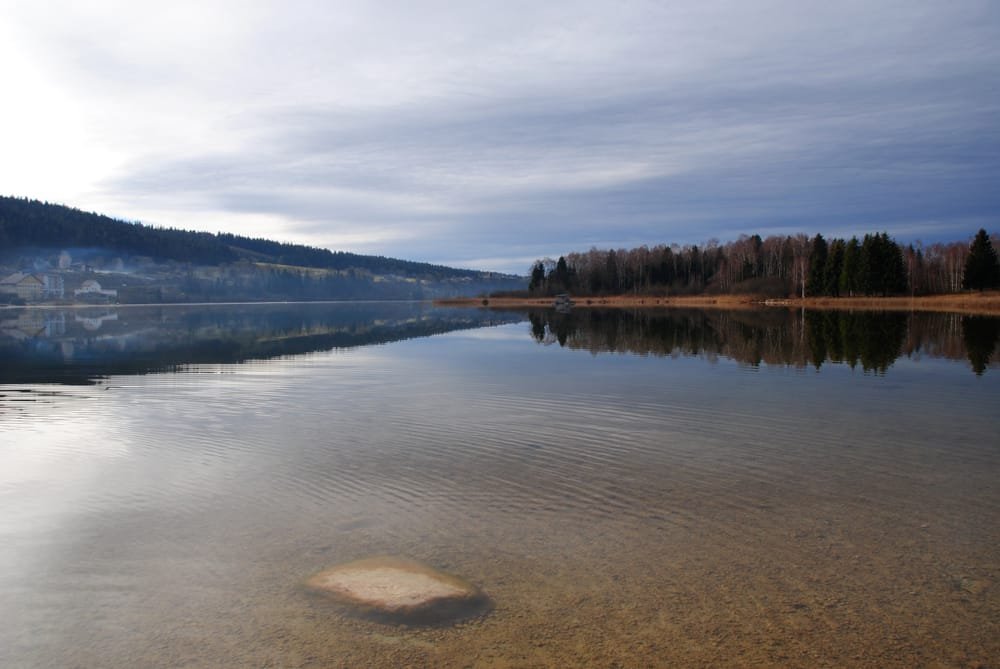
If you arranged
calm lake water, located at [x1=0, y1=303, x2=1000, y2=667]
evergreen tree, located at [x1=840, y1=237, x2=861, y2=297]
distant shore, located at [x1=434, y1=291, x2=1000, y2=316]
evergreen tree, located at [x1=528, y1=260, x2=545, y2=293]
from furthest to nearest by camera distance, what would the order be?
evergreen tree, located at [x1=528, y1=260, x2=545, y2=293], evergreen tree, located at [x1=840, y1=237, x2=861, y2=297], distant shore, located at [x1=434, y1=291, x2=1000, y2=316], calm lake water, located at [x1=0, y1=303, x2=1000, y2=667]

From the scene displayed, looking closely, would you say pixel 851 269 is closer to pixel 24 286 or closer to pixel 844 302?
pixel 844 302

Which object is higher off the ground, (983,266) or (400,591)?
(983,266)

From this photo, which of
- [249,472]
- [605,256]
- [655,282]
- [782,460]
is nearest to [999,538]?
[782,460]

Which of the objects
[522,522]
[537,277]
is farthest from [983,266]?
[537,277]

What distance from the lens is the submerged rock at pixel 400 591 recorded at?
20.3ft

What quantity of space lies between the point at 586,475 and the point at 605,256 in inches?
7011

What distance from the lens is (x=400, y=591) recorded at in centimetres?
657

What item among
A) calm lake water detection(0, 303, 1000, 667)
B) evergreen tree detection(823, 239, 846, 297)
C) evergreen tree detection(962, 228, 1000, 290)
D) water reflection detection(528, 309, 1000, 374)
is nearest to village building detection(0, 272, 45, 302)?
water reflection detection(528, 309, 1000, 374)

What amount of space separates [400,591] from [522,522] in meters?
2.31

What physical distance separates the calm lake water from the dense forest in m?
89.0

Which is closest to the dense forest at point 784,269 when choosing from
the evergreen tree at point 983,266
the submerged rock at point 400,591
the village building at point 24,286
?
the evergreen tree at point 983,266

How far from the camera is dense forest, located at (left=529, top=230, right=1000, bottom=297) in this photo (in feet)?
317

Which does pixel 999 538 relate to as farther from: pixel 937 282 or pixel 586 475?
pixel 937 282

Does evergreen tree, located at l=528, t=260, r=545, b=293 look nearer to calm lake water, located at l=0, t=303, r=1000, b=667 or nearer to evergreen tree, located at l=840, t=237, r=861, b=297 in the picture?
evergreen tree, located at l=840, t=237, r=861, b=297
